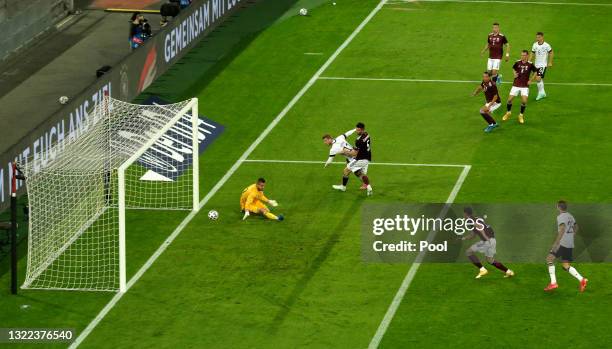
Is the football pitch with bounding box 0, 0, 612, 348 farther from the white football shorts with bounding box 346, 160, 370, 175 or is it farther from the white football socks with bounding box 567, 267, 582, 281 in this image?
the white football shorts with bounding box 346, 160, 370, 175

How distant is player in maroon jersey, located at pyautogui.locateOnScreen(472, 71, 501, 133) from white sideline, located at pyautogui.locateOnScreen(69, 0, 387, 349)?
5.55 meters

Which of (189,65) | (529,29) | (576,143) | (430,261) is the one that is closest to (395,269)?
(430,261)

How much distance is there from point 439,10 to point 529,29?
12.6 feet

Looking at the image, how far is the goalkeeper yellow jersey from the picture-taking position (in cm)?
3319

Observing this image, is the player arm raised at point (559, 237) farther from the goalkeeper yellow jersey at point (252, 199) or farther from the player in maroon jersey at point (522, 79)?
the player in maroon jersey at point (522, 79)

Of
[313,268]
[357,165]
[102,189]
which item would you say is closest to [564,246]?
[313,268]

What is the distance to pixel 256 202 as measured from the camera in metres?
33.4

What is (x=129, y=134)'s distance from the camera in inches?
1346

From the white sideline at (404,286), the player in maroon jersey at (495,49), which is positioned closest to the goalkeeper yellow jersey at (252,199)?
the white sideline at (404,286)

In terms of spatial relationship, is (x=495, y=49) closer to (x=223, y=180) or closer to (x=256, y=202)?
(x=223, y=180)

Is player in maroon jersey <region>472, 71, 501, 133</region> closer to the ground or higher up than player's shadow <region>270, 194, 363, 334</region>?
higher up

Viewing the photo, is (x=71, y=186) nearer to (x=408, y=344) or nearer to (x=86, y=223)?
(x=86, y=223)

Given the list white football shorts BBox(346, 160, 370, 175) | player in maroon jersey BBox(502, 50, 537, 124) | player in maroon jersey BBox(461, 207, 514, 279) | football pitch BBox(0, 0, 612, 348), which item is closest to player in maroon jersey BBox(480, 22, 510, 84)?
football pitch BBox(0, 0, 612, 348)

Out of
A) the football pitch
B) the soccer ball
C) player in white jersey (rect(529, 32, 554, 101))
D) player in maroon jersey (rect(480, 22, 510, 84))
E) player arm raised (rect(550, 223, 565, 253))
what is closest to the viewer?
the football pitch
